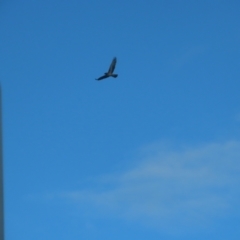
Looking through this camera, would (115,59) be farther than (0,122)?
Yes

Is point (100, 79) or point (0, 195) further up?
point (100, 79)

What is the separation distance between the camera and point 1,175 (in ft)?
146

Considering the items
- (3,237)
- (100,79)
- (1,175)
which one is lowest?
(3,237)

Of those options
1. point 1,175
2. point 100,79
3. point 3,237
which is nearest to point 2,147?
point 1,175

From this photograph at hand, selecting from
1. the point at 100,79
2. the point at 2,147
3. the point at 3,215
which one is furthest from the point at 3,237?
the point at 100,79

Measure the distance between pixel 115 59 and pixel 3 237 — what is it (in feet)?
74.6

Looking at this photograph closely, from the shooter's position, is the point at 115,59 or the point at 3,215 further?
the point at 115,59

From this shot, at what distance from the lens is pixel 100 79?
6266 cm

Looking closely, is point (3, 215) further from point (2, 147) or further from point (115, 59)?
point (115, 59)

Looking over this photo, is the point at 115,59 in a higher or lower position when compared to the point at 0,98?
higher

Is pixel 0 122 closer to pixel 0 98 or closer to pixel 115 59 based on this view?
pixel 0 98

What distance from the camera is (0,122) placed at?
141 ft

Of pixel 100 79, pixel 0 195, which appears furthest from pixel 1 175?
pixel 100 79

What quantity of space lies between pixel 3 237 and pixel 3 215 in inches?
43.1
